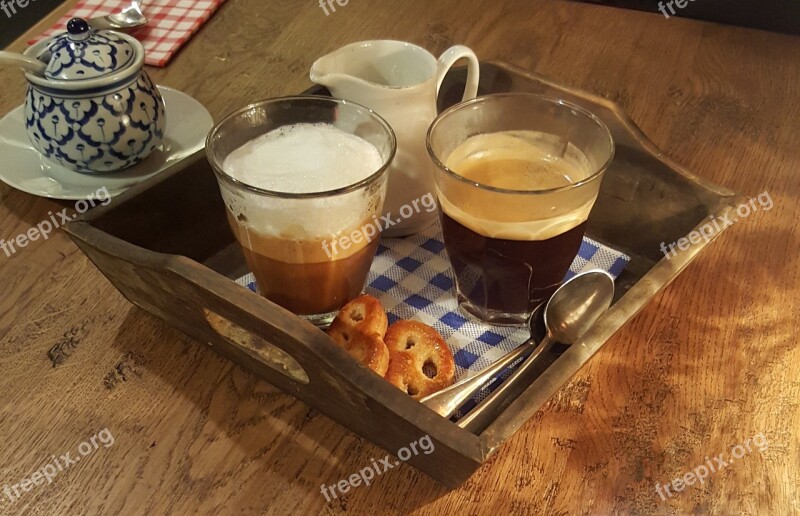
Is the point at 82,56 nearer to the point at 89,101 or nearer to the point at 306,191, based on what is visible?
the point at 89,101

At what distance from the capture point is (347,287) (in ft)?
2.00

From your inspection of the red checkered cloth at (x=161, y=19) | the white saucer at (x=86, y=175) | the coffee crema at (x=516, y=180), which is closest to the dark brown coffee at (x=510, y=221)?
the coffee crema at (x=516, y=180)

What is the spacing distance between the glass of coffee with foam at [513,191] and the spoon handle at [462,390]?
63 millimetres

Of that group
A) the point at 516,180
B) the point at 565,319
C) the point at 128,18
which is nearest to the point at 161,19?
the point at 128,18

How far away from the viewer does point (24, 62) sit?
708mm

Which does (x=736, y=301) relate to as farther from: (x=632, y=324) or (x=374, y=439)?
(x=374, y=439)

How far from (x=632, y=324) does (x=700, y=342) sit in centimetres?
6

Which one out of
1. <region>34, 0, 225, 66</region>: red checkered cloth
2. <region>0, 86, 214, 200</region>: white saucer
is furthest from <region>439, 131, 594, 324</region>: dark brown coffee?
<region>34, 0, 225, 66</region>: red checkered cloth

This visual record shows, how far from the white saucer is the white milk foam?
194 millimetres

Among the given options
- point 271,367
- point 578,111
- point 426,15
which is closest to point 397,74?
point 578,111

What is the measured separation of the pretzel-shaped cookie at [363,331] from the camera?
524mm

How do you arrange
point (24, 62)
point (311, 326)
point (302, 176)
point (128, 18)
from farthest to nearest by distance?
point (128, 18), point (24, 62), point (302, 176), point (311, 326)

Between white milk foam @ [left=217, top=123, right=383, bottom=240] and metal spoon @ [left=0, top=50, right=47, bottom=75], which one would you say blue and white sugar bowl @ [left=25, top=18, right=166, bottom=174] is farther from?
white milk foam @ [left=217, top=123, right=383, bottom=240]

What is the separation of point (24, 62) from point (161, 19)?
15.8 inches
